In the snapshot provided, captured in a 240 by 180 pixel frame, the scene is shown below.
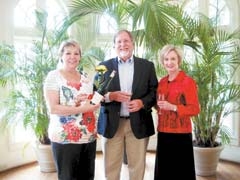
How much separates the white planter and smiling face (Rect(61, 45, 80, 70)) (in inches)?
76.7

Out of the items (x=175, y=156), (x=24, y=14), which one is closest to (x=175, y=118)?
(x=175, y=156)

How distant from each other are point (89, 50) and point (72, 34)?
59cm

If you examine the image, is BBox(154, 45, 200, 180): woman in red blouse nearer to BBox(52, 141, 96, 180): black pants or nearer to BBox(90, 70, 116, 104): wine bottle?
BBox(90, 70, 116, 104): wine bottle

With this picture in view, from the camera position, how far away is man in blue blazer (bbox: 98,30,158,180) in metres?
2.37

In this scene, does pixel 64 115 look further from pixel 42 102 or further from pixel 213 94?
pixel 213 94

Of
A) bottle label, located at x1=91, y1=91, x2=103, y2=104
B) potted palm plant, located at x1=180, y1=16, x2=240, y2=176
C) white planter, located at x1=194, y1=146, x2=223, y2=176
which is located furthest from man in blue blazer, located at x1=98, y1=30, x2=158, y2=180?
white planter, located at x1=194, y1=146, x2=223, y2=176

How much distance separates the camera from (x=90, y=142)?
214cm

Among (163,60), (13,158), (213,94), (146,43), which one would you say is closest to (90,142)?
(163,60)

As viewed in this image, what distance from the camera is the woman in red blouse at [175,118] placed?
239cm

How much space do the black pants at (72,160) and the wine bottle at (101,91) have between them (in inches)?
11.8

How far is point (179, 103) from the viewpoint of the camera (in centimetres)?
239

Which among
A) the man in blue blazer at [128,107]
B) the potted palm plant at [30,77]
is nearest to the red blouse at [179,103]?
the man in blue blazer at [128,107]

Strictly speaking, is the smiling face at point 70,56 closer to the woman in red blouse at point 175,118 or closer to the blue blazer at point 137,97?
the blue blazer at point 137,97

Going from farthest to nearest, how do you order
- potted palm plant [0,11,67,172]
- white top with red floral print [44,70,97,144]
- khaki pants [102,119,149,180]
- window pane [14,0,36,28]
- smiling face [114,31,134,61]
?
1. window pane [14,0,36,28]
2. potted palm plant [0,11,67,172]
3. khaki pants [102,119,149,180]
4. smiling face [114,31,134,61]
5. white top with red floral print [44,70,97,144]
